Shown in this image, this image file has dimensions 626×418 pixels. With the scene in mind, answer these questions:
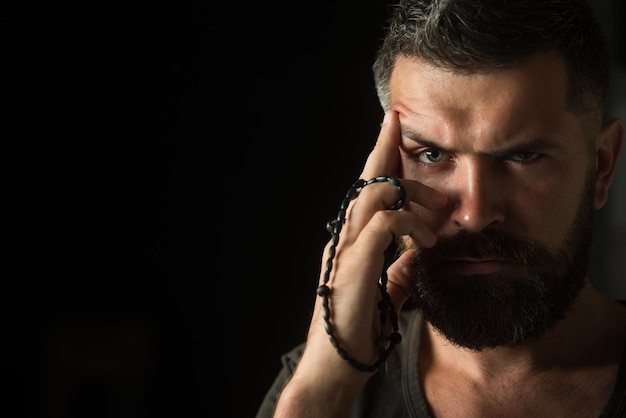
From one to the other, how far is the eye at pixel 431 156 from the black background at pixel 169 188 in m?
0.82

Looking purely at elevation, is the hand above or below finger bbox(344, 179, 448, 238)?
below

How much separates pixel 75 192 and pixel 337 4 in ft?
2.77

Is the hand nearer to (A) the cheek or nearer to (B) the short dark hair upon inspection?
(A) the cheek

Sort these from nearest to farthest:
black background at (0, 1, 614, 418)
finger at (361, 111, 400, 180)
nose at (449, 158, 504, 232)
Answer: nose at (449, 158, 504, 232)
finger at (361, 111, 400, 180)
black background at (0, 1, 614, 418)

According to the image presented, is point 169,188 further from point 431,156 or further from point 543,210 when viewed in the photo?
point 543,210

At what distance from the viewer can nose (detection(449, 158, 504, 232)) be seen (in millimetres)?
1348

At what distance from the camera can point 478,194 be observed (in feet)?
4.43

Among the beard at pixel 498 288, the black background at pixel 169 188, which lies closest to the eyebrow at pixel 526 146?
the beard at pixel 498 288

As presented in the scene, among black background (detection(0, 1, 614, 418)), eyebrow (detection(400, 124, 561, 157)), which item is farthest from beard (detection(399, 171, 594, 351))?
black background (detection(0, 1, 614, 418))

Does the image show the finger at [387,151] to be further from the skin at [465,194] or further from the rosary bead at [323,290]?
the rosary bead at [323,290]

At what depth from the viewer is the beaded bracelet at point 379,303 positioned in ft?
4.55


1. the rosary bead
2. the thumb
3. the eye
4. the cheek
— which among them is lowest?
the thumb

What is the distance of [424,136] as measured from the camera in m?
1.42

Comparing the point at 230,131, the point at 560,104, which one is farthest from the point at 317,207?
the point at 560,104
